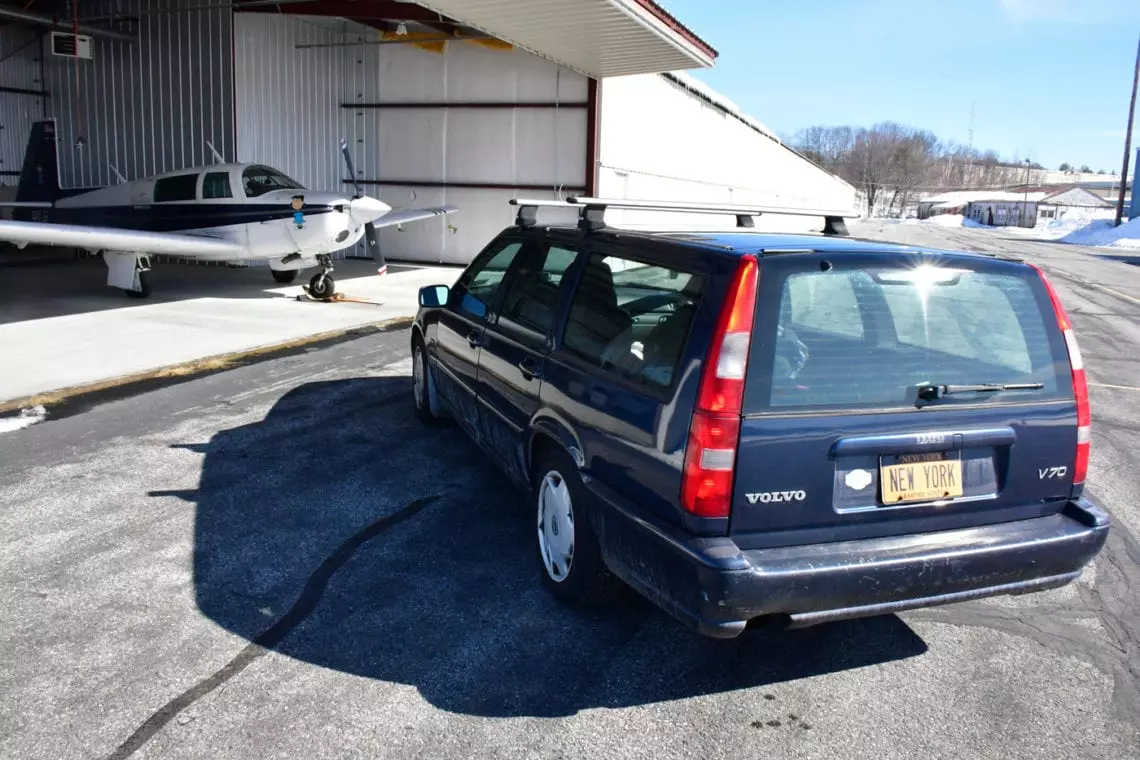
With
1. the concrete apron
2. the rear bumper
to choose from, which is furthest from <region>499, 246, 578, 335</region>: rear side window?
the concrete apron

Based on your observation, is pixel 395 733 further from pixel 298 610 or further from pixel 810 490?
pixel 810 490

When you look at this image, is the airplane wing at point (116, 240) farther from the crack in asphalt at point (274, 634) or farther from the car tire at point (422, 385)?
the crack in asphalt at point (274, 634)

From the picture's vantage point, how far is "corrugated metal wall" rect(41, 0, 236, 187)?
18.9 metres

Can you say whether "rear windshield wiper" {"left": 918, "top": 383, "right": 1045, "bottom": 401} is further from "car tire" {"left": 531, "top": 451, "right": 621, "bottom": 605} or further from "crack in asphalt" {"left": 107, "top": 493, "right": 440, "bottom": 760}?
"crack in asphalt" {"left": 107, "top": 493, "right": 440, "bottom": 760}

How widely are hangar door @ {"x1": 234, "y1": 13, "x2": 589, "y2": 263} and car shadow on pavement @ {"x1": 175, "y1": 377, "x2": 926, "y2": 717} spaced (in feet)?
50.8

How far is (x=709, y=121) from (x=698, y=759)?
2821 cm

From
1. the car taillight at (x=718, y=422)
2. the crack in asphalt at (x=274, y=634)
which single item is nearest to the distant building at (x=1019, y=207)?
the crack in asphalt at (x=274, y=634)

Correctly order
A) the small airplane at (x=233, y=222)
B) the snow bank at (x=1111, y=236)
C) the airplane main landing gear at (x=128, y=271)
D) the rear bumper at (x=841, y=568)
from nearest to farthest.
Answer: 1. the rear bumper at (x=841, y=568)
2. the airplane main landing gear at (x=128, y=271)
3. the small airplane at (x=233, y=222)
4. the snow bank at (x=1111, y=236)

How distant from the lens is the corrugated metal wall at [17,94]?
21406 millimetres

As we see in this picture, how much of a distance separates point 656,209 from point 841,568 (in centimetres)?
206

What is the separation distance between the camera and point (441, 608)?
3.75m

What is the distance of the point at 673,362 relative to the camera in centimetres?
306

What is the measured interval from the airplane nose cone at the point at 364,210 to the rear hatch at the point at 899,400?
12.1m

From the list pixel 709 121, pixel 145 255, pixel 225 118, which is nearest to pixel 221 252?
pixel 145 255
